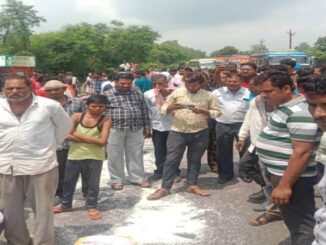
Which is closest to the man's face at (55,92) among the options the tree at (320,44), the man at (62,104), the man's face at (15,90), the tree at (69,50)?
the man at (62,104)

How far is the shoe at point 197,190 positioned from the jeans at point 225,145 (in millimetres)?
629

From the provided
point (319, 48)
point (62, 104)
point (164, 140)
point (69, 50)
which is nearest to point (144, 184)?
point (164, 140)

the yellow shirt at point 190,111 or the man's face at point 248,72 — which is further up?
the man's face at point 248,72

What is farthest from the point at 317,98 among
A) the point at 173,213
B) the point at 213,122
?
the point at 213,122

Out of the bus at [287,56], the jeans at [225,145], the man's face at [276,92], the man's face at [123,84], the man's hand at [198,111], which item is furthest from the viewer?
the bus at [287,56]

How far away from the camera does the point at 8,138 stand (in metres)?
3.50

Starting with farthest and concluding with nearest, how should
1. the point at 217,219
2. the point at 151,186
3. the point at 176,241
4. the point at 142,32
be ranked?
the point at 142,32 < the point at 151,186 < the point at 217,219 < the point at 176,241

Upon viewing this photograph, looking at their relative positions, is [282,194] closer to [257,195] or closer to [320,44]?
[257,195]

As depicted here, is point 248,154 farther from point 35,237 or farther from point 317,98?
point 317,98

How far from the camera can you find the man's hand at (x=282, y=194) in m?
3.00

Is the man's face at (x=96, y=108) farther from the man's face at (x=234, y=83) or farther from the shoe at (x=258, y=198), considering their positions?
the shoe at (x=258, y=198)

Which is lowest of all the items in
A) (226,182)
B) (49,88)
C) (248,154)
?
(226,182)

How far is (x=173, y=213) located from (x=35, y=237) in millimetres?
1720

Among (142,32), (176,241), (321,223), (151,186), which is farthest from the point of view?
(142,32)
